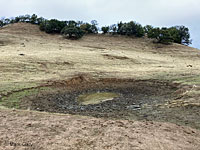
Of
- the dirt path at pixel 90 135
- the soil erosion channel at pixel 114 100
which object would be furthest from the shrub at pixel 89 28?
the dirt path at pixel 90 135

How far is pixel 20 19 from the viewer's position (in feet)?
194

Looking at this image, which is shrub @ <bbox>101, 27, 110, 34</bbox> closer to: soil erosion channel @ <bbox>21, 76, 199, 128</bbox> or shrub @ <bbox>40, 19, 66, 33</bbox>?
shrub @ <bbox>40, 19, 66, 33</bbox>

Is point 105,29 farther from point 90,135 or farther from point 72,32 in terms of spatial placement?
point 90,135

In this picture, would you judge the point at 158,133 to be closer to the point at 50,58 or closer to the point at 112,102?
the point at 112,102

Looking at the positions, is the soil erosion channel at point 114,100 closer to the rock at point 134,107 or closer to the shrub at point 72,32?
the rock at point 134,107

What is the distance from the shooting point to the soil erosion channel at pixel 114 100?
8852mm

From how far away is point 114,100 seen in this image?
12102 mm

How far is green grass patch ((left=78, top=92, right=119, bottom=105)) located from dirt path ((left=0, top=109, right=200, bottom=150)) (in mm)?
4239

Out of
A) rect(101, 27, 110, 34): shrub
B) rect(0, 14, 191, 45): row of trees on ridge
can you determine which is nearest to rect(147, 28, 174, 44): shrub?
rect(0, 14, 191, 45): row of trees on ridge

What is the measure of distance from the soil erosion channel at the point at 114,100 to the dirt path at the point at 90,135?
1298 mm

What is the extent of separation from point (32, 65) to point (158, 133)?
17.5 metres

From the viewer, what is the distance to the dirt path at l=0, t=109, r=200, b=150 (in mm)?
5617

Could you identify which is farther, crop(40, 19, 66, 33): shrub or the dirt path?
crop(40, 19, 66, 33): shrub

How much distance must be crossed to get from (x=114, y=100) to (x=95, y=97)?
5.03ft
